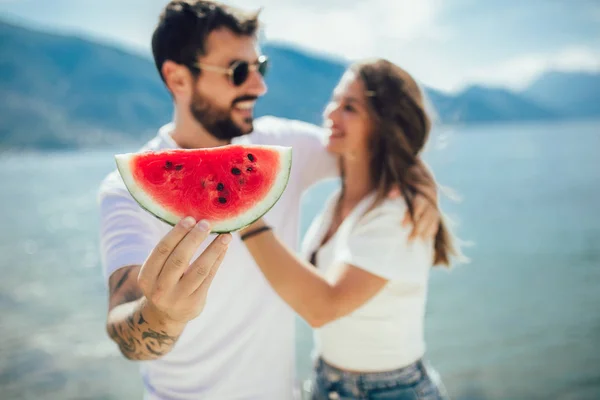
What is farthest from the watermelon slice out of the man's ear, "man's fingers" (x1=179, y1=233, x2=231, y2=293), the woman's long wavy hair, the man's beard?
the woman's long wavy hair

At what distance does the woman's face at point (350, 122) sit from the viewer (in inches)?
135

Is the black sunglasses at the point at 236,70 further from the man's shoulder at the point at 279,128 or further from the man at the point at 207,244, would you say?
the man's shoulder at the point at 279,128

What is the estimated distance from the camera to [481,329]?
13.1 metres

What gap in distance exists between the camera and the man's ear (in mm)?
3086

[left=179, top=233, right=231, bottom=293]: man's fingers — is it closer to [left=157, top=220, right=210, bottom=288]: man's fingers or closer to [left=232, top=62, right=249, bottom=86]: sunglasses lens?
[left=157, top=220, right=210, bottom=288]: man's fingers

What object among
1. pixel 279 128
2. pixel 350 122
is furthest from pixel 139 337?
pixel 350 122

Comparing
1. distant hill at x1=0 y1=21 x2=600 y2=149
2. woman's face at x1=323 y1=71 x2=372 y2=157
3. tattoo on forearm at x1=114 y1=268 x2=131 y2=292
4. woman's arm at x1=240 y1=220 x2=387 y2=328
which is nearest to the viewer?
tattoo on forearm at x1=114 y1=268 x2=131 y2=292

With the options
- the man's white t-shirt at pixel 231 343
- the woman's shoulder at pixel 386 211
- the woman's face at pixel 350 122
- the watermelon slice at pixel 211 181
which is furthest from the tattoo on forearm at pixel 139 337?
the woman's face at pixel 350 122

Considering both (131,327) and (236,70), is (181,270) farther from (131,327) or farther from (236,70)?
(236,70)

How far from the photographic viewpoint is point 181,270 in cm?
154

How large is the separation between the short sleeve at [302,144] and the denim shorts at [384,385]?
1275 mm

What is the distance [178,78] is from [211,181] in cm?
146

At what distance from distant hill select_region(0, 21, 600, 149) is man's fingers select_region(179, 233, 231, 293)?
87.9 meters

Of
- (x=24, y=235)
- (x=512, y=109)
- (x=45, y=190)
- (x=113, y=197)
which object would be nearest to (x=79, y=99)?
(x=45, y=190)
